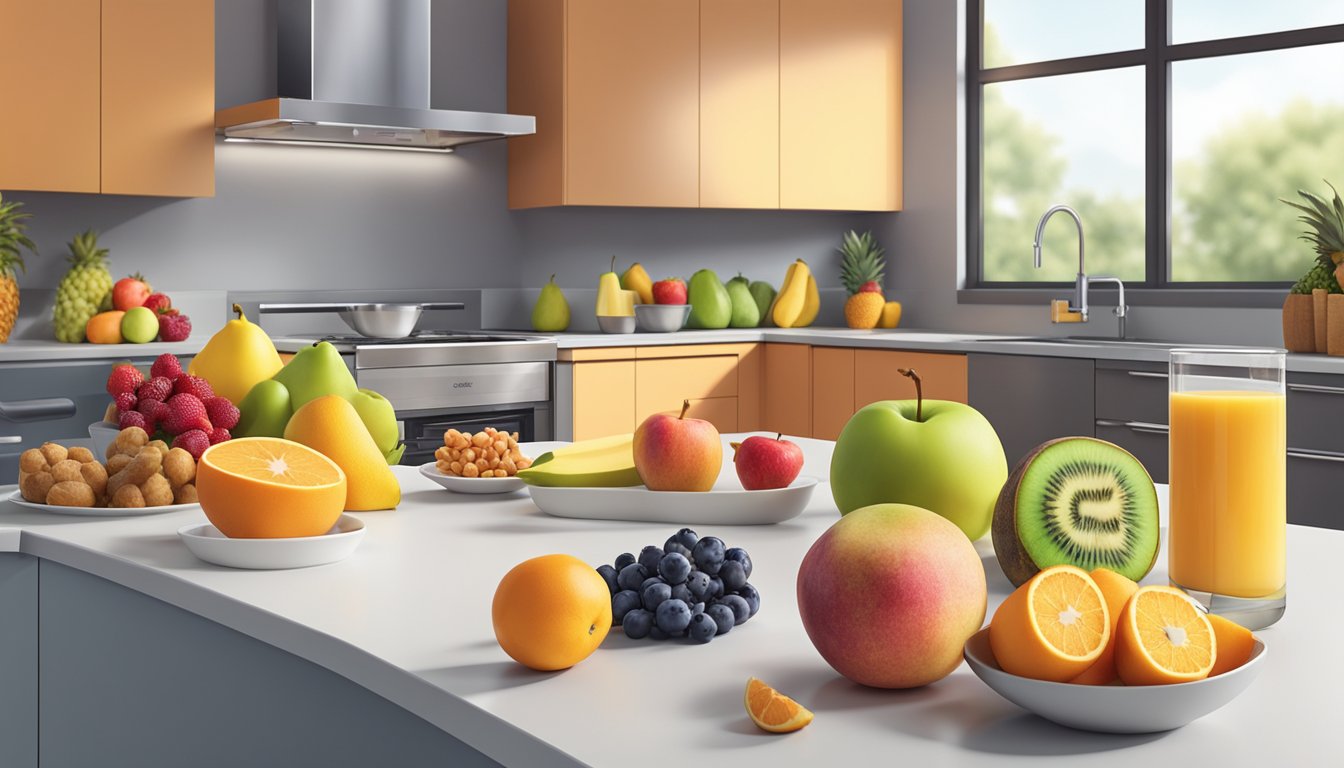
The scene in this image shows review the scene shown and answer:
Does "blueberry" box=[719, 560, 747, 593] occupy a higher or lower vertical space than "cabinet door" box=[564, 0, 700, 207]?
lower

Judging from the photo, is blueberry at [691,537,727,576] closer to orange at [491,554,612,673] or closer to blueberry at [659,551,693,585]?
blueberry at [659,551,693,585]

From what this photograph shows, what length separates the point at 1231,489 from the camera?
972mm

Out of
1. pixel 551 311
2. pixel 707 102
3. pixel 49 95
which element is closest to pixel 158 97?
pixel 49 95

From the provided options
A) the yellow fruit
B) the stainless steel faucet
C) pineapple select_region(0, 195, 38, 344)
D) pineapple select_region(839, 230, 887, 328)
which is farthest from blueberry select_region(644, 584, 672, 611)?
pineapple select_region(839, 230, 887, 328)

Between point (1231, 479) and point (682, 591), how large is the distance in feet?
1.35

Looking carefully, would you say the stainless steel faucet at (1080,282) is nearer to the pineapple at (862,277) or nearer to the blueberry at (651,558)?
the pineapple at (862,277)

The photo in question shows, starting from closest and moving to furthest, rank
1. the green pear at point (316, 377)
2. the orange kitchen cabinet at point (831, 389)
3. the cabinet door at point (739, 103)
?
the green pear at point (316, 377), the orange kitchen cabinet at point (831, 389), the cabinet door at point (739, 103)

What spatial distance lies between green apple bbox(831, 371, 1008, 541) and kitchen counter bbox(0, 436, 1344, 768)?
0.07 m

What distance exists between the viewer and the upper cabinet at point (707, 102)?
187 inches

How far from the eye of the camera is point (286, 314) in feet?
14.9

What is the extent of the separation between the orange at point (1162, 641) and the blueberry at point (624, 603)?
356 mm

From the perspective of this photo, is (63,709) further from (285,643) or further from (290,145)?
(290,145)

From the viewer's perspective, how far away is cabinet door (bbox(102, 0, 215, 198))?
12.7ft

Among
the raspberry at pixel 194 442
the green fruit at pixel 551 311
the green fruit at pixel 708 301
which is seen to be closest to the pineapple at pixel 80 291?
the green fruit at pixel 551 311
